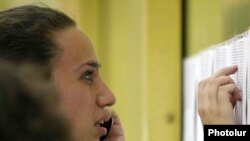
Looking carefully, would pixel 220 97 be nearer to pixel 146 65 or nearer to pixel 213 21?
pixel 213 21

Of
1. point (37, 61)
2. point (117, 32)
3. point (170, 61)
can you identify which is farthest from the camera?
point (117, 32)

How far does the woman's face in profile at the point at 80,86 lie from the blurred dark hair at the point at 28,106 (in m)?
0.02

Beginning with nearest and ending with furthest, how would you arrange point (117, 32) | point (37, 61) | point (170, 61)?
point (37, 61)
point (170, 61)
point (117, 32)

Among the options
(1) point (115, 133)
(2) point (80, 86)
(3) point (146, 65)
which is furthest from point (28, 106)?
(3) point (146, 65)

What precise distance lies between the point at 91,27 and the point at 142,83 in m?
0.27

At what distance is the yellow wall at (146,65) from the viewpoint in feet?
3.75

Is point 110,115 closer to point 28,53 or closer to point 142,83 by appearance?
point 28,53

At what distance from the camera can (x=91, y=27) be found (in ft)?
4.46

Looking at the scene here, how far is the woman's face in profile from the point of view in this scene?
0.70m

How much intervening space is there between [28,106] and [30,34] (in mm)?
104

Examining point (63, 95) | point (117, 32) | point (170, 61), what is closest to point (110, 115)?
point (63, 95)

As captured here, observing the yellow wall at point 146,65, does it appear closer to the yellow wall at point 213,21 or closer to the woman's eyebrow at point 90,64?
the yellow wall at point 213,21

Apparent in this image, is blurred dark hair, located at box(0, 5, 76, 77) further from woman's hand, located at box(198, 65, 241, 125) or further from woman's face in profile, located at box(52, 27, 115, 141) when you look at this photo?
woman's hand, located at box(198, 65, 241, 125)

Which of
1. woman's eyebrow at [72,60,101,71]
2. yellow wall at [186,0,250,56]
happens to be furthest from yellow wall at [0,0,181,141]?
woman's eyebrow at [72,60,101,71]
